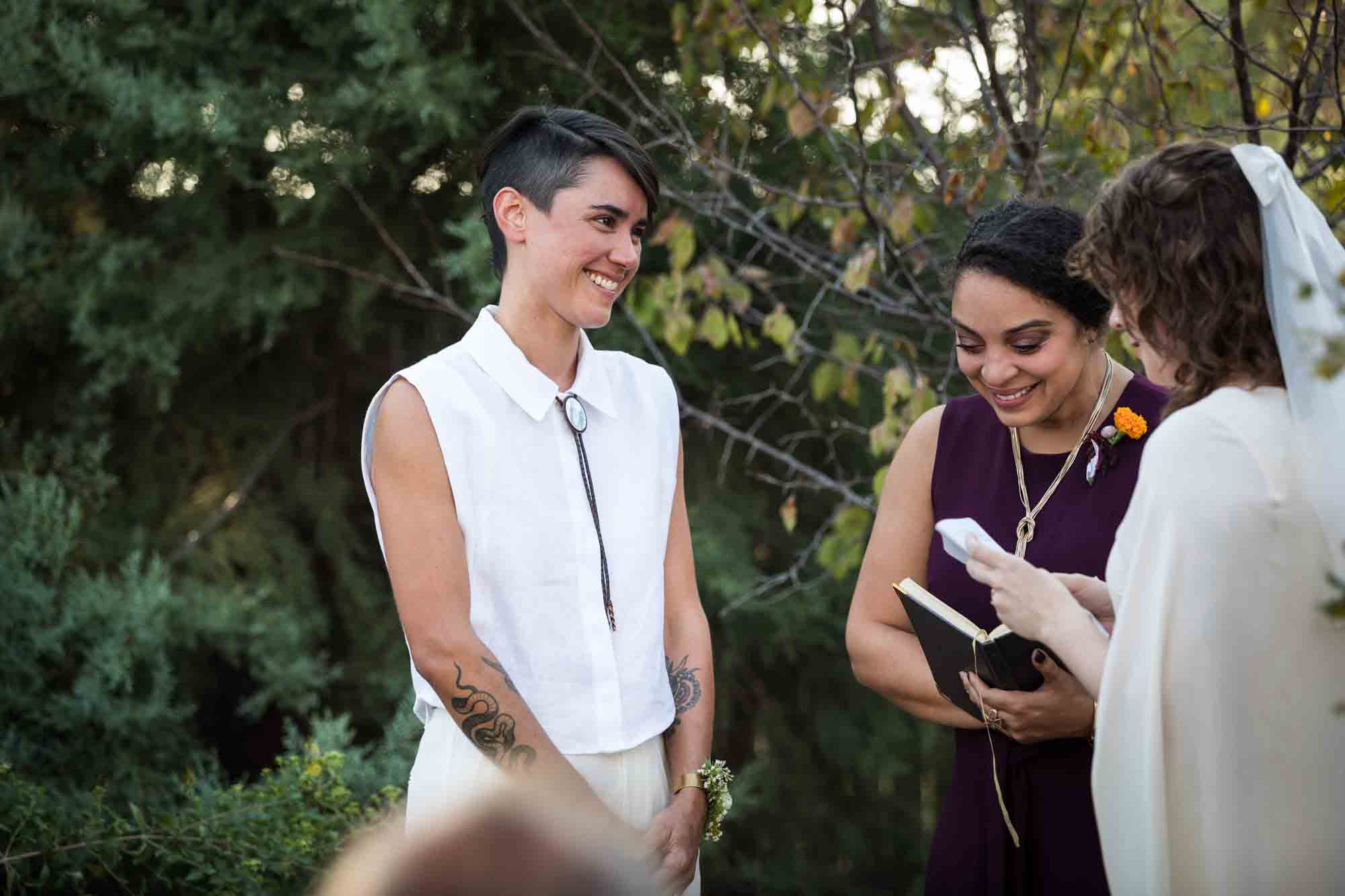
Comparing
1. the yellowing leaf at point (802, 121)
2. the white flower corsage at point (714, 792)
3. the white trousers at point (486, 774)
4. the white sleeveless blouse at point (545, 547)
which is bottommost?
the white flower corsage at point (714, 792)

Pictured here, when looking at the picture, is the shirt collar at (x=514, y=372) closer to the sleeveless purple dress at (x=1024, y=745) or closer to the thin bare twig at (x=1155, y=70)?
Answer: the sleeveless purple dress at (x=1024, y=745)

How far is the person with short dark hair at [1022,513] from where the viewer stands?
2.58 meters

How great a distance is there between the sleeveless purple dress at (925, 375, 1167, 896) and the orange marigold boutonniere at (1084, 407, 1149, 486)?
0.01 metres

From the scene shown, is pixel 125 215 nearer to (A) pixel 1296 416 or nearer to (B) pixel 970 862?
(B) pixel 970 862

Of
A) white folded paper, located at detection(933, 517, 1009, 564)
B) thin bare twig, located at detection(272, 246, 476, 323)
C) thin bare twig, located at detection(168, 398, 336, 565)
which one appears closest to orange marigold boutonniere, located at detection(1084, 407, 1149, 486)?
white folded paper, located at detection(933, 517, 1009, 564)

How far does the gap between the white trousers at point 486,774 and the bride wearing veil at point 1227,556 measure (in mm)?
932

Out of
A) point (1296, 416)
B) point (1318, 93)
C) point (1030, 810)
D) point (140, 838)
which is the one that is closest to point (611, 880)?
point (1296, 416)

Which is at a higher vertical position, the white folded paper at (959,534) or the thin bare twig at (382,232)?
the thin bare twig at (382,232)

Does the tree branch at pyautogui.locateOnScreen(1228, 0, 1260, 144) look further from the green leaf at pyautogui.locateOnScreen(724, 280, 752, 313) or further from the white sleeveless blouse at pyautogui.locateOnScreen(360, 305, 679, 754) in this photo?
the white sleeveless blouse at pyautogui.locateOnScreen(360, 305, 679, 754)

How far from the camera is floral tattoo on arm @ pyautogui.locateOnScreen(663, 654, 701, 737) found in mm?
2826

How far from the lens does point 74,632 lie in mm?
4656

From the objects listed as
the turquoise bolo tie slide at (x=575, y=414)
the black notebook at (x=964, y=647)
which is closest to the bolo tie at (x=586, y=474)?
the turquoise bolo tie slide at (x=575, y=414)

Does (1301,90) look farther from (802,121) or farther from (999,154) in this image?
(802,121)

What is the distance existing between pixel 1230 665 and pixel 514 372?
4.71 feet
